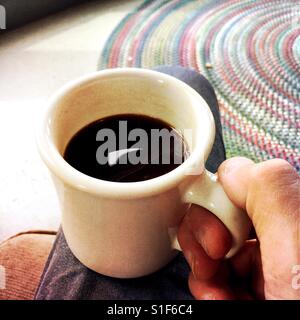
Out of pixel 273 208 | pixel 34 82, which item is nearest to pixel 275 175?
pixel 273 208

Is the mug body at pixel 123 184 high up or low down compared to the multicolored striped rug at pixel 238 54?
up

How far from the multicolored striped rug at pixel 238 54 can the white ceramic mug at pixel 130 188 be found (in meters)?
0.46

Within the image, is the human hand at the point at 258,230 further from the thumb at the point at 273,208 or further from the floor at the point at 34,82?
the floor at the point at 34,82

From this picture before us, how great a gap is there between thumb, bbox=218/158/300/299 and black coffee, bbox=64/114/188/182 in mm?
62

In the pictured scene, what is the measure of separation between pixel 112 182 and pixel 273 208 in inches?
5.2

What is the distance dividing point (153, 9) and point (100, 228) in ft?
3.50

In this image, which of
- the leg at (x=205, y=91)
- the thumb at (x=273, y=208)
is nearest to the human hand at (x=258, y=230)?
the thumb at (x=273, y=208)

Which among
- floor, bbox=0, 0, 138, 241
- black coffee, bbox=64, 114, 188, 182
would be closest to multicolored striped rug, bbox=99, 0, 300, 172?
floor, bbox=0, 0, 138, 241

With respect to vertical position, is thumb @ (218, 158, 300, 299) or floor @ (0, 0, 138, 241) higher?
thumb @ (218, 158, 300, 299)

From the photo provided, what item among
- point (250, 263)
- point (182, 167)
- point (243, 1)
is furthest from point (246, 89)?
point (182, 167)

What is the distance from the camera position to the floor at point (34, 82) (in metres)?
0.83

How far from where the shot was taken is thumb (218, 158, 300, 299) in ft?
1.01

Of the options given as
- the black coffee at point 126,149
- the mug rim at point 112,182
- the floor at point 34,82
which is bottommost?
the floor at point 34,82

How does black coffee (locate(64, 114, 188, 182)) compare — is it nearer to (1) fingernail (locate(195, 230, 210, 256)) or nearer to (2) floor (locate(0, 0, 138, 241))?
(1) fingernail (locate(195, 230, 210, 256))
